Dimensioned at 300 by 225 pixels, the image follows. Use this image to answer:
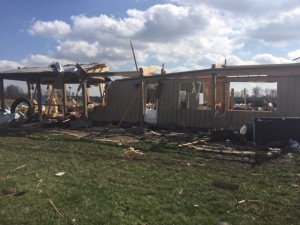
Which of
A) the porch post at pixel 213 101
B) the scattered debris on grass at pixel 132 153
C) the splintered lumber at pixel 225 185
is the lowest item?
the splintered lumber at pixel 225 185

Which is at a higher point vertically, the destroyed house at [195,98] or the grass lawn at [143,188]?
the destroyed house at [195,98]

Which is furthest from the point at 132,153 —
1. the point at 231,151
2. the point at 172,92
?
the point at 172,92

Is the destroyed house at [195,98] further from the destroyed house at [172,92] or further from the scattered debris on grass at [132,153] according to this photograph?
the scattered debris on grass at [132,153]

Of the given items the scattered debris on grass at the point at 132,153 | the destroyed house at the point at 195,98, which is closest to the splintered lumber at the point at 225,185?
the scattered debris on grass at the point at 132,153

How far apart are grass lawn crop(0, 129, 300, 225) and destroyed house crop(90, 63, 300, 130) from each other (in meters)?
5.93

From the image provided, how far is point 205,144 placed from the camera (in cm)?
1410

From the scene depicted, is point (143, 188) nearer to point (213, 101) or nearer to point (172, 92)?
point (213, 101)

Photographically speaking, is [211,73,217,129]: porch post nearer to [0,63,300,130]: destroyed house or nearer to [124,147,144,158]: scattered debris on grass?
[0,63,300,130]: destroyed house

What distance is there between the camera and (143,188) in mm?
7789

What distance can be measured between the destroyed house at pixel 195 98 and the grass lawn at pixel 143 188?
5.93 meters

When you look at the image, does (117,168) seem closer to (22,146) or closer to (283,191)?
(283,191)

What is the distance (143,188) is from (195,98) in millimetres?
12985

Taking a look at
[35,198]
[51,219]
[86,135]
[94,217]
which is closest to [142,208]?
[94,217]

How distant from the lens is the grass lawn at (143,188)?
6195 mm
